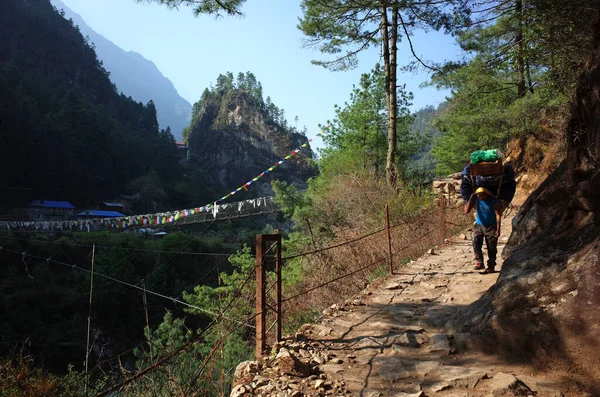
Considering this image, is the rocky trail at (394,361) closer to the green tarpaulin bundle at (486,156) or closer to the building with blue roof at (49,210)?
the green tarpaulin bundle at (486,156)

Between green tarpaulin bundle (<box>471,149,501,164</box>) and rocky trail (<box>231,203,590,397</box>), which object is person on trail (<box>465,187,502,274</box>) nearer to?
green tarpaulin bundle (<box>471,149,501,164</box>)

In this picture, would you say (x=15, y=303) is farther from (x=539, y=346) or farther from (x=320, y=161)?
(x=539, y=346)

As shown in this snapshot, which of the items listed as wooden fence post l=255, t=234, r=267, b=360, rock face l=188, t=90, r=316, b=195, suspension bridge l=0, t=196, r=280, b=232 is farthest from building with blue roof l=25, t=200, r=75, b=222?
rock face l=188, t=90, r=316, b=195

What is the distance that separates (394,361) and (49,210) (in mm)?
52725

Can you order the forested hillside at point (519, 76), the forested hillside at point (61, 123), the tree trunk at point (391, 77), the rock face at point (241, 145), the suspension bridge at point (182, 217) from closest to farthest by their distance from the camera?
the forested hillside at point (519, 76) < the tree trunk at point (391, 77) < the suspension bridge at point (182, 217) < the forested hillside at point (61, 123) < the rock face at point (241, 145)

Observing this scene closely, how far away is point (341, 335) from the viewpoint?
360 cm

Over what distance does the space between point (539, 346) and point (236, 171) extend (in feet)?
337

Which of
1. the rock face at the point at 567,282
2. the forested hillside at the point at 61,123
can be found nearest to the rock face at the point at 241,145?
the forested hillside at the point at 61,123

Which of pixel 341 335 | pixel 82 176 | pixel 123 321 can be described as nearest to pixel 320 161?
pixel 341 335

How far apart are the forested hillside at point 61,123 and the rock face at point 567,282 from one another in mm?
54162

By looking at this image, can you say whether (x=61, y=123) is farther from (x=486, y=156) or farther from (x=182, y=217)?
(x=486, y=156)

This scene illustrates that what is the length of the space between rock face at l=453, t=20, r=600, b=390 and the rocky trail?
0.14 metres

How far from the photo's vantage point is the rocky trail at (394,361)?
237 cm

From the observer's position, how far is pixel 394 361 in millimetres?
2924
